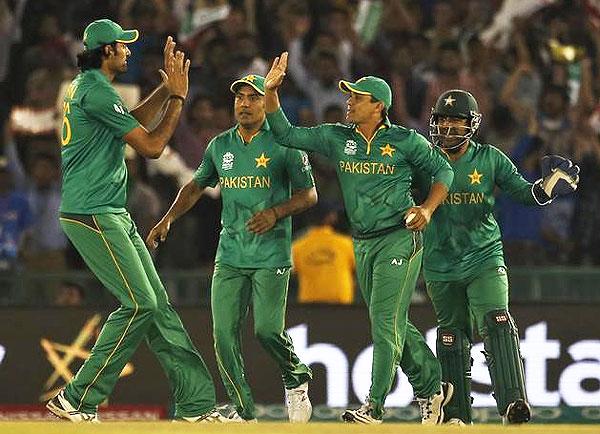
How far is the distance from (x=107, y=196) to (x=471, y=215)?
2.55m

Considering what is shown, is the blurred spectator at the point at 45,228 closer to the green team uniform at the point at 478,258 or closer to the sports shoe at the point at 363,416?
the green team uniform at the point at 478,258

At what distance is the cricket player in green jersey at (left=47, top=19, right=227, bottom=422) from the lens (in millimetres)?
12914

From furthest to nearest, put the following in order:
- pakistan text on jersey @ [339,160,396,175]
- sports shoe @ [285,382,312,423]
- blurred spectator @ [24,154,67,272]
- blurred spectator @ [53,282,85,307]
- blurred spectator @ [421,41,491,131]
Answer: blurred spectator @ [421,41,491,131] < blurred spectator @ [24,154,67,272] < blurred spectator @ [53,282,85,307] < sports shoe @ [285,382,312,423] < pakistan text on jersey @ [339,160,396,175]

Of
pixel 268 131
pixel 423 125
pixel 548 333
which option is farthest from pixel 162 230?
pixel 423 125

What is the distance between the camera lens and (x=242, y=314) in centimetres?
1409

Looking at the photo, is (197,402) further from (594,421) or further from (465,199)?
(594,421)

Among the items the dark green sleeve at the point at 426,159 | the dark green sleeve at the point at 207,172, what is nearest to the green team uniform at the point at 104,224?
the dark green sleeve at the point at 207,172

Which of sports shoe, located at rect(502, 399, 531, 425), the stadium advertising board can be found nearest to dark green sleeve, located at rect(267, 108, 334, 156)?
sports shoe, located at rect(502, 399, 531, 425)

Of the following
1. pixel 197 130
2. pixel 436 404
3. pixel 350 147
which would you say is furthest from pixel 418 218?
pixel 197 130

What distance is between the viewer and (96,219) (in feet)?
42.6

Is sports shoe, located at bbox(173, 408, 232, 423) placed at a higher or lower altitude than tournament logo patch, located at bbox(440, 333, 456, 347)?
lower

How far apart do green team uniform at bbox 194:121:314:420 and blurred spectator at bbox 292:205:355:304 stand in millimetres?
3652

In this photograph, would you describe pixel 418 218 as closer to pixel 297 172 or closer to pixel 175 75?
pixel 297 172

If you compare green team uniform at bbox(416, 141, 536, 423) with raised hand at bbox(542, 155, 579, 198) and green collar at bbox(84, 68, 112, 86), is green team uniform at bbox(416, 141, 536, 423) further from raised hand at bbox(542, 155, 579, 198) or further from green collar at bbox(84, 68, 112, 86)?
green collar at bbox(84, 68, 112, 86)
